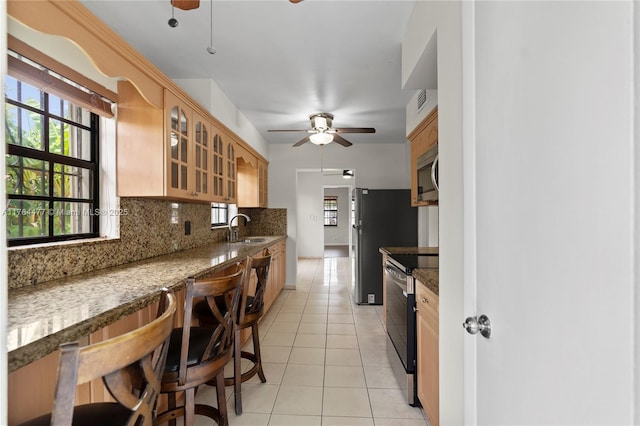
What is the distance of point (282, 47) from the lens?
7.70ft

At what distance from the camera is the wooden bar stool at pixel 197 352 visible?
4.24ft

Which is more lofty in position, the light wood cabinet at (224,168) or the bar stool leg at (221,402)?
the light wood cabinet at (224,168)

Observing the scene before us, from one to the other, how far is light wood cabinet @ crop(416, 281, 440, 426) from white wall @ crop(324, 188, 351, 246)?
9389 millimetres

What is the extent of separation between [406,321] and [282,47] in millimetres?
2159

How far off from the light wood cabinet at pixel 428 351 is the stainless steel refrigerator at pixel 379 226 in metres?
2.40

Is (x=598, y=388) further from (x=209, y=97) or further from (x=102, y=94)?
(x=209, y=97)

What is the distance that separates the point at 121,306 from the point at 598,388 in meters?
1.35

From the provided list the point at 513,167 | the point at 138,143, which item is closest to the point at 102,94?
the point at 138,143

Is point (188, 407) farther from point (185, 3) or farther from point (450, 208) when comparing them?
point (185, 3)

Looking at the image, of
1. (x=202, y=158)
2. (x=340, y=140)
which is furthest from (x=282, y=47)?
(x=340, y=140)

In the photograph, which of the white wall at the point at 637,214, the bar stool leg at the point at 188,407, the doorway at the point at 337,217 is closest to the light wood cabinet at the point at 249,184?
the bar stool leg at the point at 188,407

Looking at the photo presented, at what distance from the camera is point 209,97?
114 inches

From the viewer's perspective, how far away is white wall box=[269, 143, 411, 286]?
5.31m

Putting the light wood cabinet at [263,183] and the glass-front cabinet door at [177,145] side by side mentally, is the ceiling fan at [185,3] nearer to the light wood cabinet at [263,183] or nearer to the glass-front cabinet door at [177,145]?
the glass-front cabinet door at [177,145]
